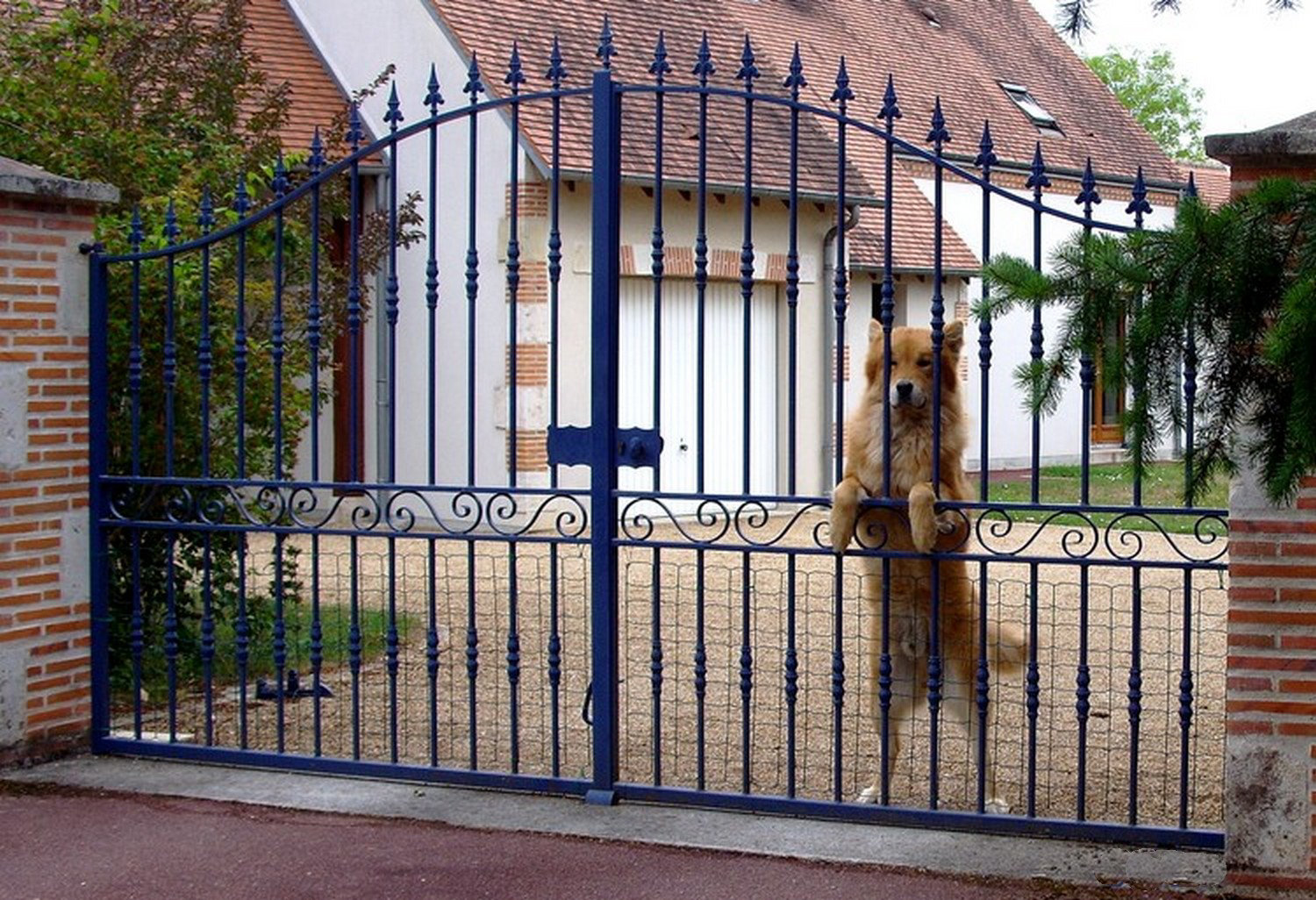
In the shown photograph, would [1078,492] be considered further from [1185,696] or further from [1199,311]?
[1199,311]

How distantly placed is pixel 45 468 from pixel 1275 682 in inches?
194

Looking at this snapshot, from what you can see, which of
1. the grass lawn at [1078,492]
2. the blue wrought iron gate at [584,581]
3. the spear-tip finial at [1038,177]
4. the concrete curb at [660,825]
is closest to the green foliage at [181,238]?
the blue wrought iron gate at [584,581]

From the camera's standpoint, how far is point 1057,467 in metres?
25.4

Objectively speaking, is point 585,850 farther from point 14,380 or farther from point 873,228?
point 873,228

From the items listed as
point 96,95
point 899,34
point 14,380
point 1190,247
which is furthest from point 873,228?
point 1190,247

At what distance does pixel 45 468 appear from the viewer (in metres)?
7.42

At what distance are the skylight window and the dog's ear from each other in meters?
23.3

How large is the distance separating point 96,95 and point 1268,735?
6.98m

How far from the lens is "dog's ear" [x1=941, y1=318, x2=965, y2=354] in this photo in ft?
20.9

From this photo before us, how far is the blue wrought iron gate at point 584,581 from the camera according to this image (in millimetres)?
6355

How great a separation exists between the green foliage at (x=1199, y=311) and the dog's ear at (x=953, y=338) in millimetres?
1807

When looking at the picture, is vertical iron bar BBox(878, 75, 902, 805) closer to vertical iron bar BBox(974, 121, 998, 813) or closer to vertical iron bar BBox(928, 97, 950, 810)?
vertical iron bar BBox(928, 97, 950, 810)

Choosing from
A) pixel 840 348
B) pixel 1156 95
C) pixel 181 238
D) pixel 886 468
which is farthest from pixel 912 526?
pixel 1156 95

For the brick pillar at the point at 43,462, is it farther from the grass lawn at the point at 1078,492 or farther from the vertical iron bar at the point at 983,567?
the grass lawn at the point at 1078,492
